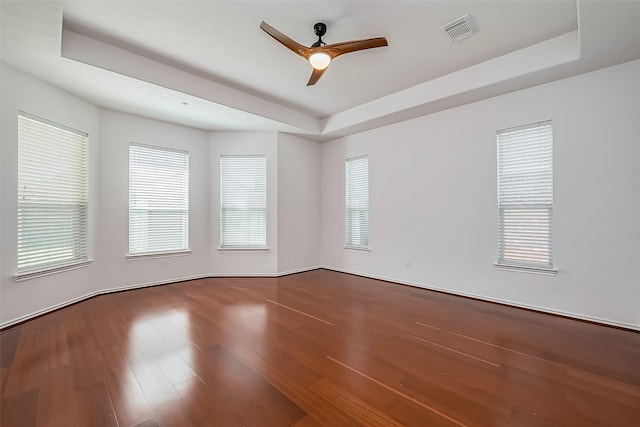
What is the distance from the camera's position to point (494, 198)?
3738mm

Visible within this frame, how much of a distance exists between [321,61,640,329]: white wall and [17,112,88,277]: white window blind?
433 cm

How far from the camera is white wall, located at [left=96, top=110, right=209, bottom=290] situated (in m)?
4.16

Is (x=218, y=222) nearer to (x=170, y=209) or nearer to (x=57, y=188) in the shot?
(x=170, y=209)

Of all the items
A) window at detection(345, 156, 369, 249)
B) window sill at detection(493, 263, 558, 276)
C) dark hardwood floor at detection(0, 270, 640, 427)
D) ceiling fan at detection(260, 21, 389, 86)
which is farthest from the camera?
window at detection(345, 156, 369, 249)

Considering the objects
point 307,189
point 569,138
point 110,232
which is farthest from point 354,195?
point 110,232

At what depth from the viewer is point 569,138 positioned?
3.20m

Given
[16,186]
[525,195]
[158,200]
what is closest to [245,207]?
[158,200]

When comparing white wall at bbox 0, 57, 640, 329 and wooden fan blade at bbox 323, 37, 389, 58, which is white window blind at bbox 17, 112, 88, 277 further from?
wooden fan blade at bbox 323, 37, 389, 58

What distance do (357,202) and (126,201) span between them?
3984mm

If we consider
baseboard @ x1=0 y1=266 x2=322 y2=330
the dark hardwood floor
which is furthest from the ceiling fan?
baseboard @ x1=0 y1=266 x2=322 y2=330

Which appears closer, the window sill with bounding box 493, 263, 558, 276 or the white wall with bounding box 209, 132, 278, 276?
the window sill with bounding box 493, 263, 558, 276

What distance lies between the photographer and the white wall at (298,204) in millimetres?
5387

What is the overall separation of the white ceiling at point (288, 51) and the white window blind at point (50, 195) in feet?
2.28

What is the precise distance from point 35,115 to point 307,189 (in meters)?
4.08
